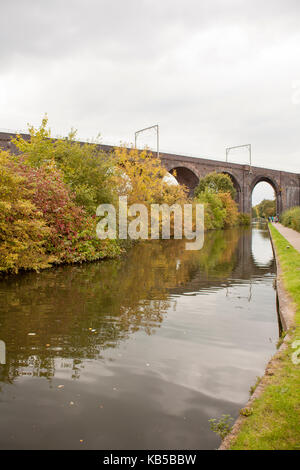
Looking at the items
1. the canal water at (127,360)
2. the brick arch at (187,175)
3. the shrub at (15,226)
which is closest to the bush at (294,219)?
the brick arch at (187,175)

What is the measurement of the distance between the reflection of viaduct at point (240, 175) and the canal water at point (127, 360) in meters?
23.5

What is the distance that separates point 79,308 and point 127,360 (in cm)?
244

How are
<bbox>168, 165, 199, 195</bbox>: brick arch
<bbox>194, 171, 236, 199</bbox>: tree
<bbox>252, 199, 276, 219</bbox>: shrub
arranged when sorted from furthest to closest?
1. <bbox>252, 199, 276, 219</bbox>: shrub
2. <bbox>168, 165, 199, 195</bbox>: brick arch
3. <bbox>194, 171, 236, 199</bbox>: tree

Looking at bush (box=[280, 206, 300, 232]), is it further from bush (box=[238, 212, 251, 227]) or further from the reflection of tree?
the reflection of tree

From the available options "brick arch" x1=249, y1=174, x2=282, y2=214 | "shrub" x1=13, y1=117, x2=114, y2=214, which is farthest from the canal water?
"brick arch" x1=249, y1=174, x2=282, y2=214

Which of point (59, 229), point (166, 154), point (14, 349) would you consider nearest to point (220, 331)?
point (14, 349)

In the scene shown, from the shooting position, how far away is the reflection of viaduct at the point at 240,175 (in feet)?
138

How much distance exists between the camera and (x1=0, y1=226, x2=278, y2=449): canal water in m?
2.91

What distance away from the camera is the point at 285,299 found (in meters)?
6.43

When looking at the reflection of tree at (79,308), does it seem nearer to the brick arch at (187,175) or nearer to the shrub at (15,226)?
the shrub at (15,226)

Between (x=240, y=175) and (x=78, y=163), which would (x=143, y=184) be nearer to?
(x=78, y=163)

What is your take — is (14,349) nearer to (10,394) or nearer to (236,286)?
(10,394)

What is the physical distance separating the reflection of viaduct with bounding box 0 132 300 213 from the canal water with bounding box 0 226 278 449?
23.5 m
